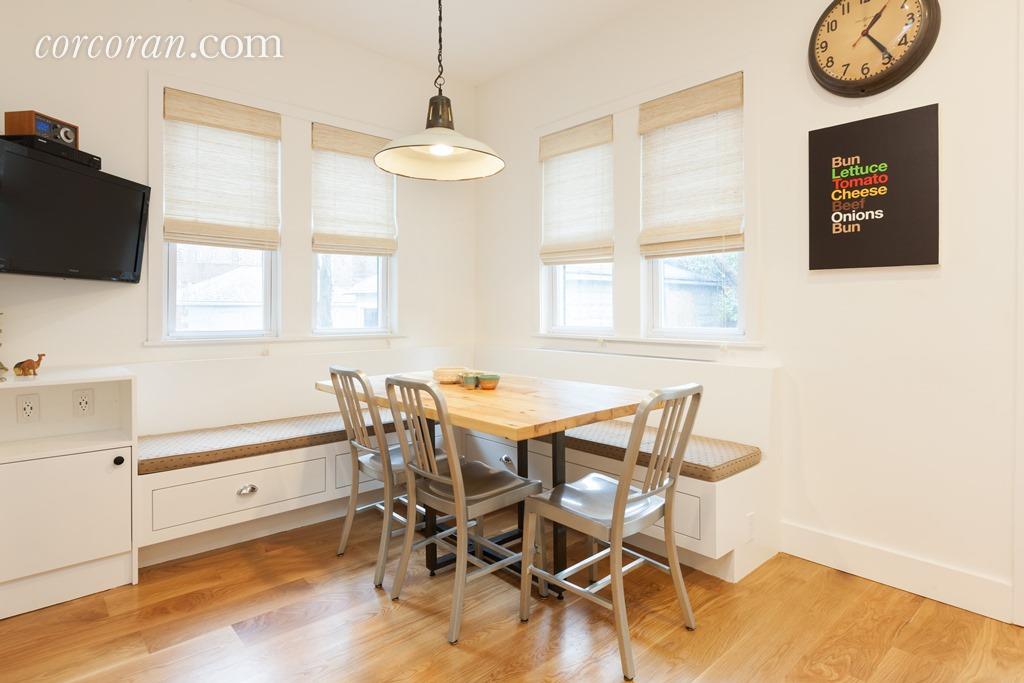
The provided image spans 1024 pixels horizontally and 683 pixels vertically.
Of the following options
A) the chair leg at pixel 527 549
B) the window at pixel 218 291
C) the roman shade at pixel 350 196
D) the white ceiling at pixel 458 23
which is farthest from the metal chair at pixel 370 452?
the white ceiling at pixel 458 23

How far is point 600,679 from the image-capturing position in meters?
1.86

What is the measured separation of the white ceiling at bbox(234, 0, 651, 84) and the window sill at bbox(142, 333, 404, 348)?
1.97 meters

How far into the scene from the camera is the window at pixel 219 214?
316 cm

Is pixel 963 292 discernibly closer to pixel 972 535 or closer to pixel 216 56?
pixel 972 535

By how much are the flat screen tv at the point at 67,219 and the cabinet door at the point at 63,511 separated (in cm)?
89

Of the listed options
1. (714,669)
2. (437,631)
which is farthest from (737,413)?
(437,631)

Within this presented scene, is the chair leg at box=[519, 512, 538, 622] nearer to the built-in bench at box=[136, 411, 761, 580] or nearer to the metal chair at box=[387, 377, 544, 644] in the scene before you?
the metal chair at box=[387, 377, 544, 644]

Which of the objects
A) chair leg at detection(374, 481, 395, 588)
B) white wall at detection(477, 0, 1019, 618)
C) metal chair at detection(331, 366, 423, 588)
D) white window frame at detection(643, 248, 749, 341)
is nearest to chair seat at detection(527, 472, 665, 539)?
metal chair at detection(331, 366, 423, 588)

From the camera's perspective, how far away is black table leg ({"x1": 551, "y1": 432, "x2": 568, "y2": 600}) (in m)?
2.31

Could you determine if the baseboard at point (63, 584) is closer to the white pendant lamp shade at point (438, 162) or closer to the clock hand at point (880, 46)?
the white pendant lamp shade at point (438, 162)

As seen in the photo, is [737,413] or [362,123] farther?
[362,123]

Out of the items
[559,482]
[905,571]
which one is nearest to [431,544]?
[559,482]

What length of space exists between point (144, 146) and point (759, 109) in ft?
10.6

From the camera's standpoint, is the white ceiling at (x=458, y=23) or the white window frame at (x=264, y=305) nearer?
the white window frame at (x=264, y=305)
